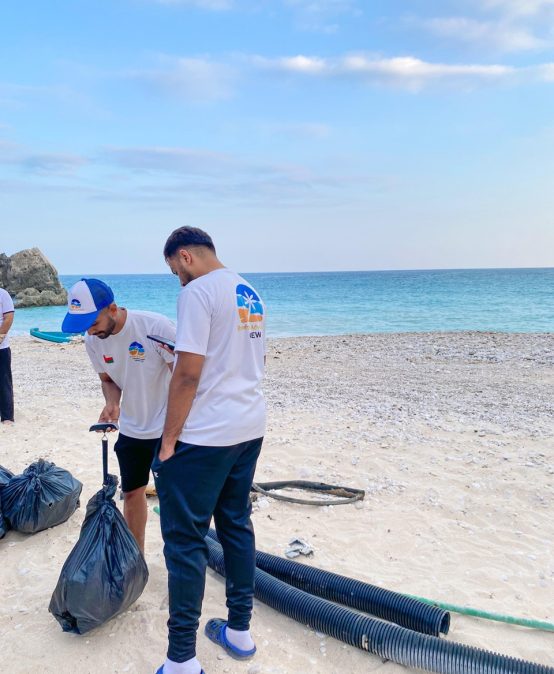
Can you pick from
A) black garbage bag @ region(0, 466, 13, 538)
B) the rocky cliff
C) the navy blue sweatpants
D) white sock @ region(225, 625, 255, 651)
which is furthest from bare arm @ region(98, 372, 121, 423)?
the rocky cliff

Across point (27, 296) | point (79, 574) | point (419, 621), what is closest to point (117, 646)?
point (79, 574)

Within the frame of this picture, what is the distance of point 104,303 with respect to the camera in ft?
9.55

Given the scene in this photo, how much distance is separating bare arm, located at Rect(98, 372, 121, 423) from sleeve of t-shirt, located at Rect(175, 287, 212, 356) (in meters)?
1.14

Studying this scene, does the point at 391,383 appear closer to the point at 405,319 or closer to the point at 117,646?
the point at 117,646

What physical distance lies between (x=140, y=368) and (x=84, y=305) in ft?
1.41

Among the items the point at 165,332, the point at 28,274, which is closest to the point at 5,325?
the point at 165,332

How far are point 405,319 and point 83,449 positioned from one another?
23.5 meters

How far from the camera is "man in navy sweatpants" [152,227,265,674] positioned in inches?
91.2

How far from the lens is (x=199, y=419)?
237 cm

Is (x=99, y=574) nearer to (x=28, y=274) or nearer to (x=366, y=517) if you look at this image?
(x=366, y=517)

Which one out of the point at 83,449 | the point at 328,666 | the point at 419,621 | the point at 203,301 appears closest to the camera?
the point at 203,301

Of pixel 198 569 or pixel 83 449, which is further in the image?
pixel 83 449

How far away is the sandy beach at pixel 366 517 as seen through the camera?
2.77 meters

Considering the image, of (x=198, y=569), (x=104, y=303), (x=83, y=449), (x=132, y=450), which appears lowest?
(x=83, y=449)
